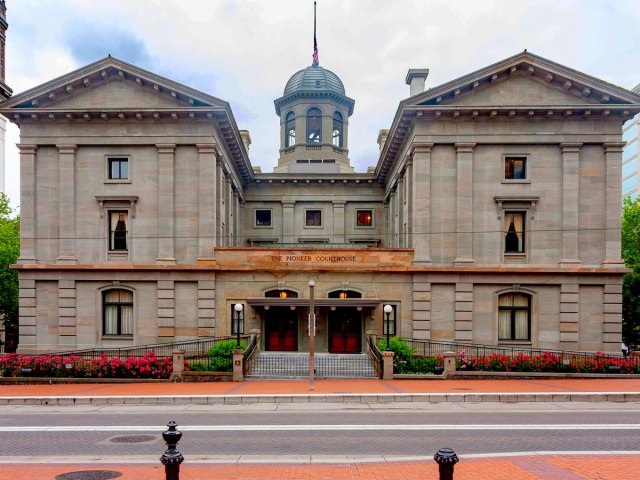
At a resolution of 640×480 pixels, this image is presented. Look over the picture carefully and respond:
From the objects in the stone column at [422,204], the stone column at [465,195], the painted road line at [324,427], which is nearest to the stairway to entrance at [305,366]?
the stone column at [422,204]

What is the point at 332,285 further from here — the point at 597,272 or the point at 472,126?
the point at 597,272

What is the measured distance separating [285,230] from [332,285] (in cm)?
1455

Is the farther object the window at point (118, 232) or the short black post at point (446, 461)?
the window at point (118, 232)

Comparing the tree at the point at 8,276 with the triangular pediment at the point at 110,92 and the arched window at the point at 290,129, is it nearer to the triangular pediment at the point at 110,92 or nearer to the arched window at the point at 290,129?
the triangular pediment at the point at 110,92

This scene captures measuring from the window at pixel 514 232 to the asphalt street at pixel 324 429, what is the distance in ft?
41.2

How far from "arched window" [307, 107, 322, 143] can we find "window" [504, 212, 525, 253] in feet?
67.8

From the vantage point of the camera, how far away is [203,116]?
29469mm

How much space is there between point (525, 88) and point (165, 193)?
20.9 meters

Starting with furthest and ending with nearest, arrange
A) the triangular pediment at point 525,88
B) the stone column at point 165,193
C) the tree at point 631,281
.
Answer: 1. the tree at point 631,281
2. the stone column at point 165,193
3. the triangular pediment at point 525,88

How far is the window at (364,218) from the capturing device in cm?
4441

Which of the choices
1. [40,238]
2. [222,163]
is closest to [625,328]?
[222,163]

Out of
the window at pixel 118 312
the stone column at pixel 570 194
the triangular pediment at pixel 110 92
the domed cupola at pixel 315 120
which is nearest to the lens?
the triangular pediment at pixel 110 92

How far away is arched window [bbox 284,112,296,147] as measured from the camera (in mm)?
46875

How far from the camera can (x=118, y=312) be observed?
98.3 feet
